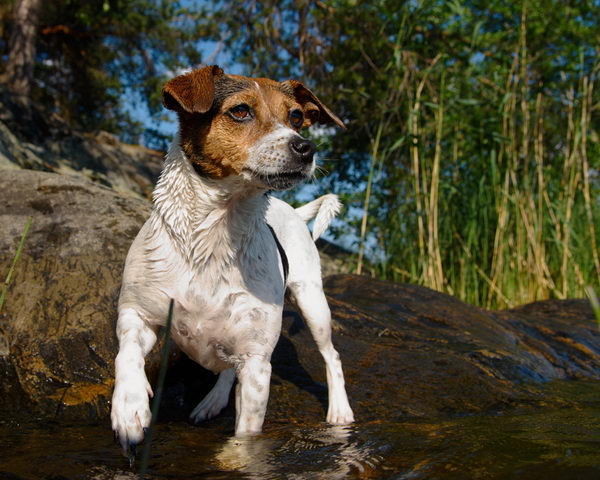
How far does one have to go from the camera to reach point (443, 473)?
7.21 feet

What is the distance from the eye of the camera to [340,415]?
3.67 meters

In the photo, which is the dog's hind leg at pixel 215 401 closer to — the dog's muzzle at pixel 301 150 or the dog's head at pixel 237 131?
the dog's head at pixel 237 131

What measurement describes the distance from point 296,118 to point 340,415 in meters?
1.80

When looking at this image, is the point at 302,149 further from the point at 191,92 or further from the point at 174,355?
the point at 174,355

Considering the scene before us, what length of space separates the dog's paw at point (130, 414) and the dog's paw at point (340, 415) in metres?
1.28

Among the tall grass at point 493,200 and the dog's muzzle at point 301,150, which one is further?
the tall grass at point 493,200

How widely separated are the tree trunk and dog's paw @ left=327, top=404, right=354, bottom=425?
11816mm

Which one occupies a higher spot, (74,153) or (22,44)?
(22,44)

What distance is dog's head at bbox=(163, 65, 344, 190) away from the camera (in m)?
3.20

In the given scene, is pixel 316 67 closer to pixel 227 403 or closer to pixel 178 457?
pixel 227 403

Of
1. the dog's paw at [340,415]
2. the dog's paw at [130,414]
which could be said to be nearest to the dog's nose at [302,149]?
the dog's paw at [130,414]

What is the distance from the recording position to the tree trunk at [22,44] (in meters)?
13.1

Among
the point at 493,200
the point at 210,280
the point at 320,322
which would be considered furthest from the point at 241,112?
the point at 493,200

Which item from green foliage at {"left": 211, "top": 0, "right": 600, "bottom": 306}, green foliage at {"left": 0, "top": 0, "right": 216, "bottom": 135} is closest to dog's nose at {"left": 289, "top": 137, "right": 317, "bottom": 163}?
green foliage at {"left": 211, "top": 0, "right": 600, "bottom": 306}
